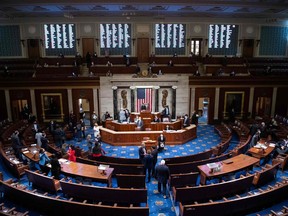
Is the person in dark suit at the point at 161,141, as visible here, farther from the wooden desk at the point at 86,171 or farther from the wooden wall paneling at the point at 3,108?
the wooden wall paneling at the point at 3,108

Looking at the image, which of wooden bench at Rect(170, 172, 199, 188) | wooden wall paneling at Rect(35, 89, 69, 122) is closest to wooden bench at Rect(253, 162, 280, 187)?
wooden bench at Rect(170, 172, 199, 188)

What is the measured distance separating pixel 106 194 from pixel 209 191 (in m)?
2.87

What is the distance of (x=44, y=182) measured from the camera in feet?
27.2

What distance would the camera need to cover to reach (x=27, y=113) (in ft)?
58.8

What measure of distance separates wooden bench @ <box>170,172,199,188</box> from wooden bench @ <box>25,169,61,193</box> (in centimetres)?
354

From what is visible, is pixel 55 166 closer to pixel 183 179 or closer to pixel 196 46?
pixel 183 179

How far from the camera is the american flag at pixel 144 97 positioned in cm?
1817

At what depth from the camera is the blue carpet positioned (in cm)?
777

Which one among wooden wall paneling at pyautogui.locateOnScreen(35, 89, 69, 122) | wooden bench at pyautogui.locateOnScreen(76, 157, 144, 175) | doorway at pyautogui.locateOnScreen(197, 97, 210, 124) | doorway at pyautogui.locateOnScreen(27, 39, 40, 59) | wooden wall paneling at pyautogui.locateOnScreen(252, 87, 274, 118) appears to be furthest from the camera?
doorway at pyautogui.locateOnScreen(27, 39, 40, 59)

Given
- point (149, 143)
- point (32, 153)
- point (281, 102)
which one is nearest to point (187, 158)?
point (149, 143)

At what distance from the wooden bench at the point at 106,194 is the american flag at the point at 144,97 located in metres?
11.0

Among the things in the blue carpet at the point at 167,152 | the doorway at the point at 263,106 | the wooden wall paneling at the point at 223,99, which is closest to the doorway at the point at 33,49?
the blue carpet at the point at 167,152

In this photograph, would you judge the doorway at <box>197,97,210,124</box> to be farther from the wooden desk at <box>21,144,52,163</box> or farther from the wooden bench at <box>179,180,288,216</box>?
the wooden desk at <box>21,144,52,163</box>

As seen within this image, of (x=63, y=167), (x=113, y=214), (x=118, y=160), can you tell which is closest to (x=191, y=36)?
(x=118, y=160)
